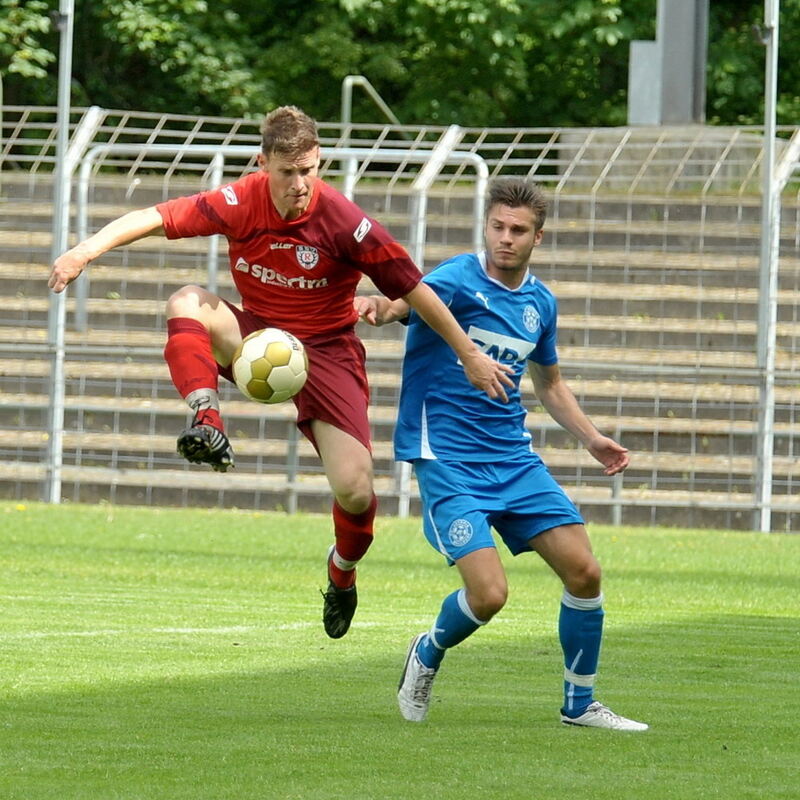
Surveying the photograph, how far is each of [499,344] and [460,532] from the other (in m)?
0.70

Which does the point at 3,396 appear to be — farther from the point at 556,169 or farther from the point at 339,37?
the point at 339,37

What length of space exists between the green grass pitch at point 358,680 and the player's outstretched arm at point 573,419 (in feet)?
2.99

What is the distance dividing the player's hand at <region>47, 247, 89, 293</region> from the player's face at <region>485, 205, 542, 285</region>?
1419mm

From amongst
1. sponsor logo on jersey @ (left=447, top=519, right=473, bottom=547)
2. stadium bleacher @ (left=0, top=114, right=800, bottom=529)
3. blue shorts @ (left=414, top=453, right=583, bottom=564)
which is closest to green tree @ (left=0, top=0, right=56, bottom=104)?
stadium bleacher @ (left=0, top=114, right=800, bottom=529)

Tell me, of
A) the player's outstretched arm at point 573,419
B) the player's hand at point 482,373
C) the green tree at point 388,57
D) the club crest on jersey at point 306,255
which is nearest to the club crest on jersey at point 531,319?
the player's outstretched arm at point 573,419

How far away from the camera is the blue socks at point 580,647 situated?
6262mm

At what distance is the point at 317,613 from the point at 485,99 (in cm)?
1606

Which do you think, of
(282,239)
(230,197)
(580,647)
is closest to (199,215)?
(230,197)

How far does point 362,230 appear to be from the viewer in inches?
269

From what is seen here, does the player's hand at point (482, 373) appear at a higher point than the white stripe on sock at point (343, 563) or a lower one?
higher

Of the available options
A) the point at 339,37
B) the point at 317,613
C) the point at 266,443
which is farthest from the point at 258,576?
the point at 339,37

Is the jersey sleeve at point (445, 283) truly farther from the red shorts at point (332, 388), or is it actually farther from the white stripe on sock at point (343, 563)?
the white stripe on sock at point (343, 563)

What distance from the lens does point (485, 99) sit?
2467cm

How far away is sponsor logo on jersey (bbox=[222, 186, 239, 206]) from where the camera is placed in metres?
6.94
